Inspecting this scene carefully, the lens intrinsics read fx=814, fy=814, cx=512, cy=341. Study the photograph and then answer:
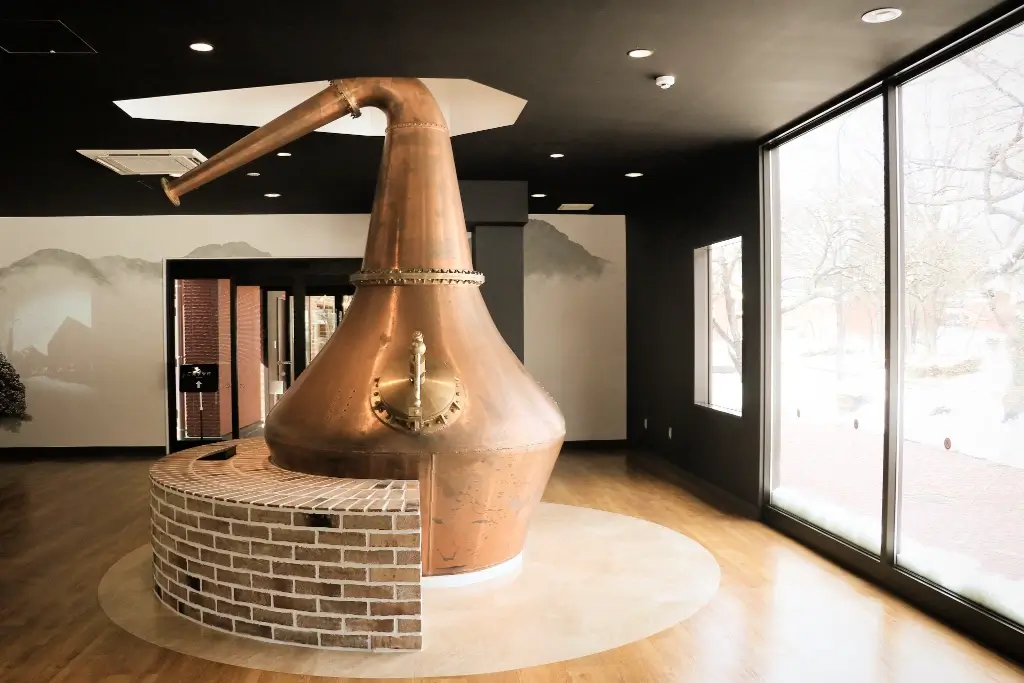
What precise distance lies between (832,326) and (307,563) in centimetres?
318

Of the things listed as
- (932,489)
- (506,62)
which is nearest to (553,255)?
(506,62)

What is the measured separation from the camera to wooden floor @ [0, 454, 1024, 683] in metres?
2.99

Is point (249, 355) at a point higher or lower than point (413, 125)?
lower

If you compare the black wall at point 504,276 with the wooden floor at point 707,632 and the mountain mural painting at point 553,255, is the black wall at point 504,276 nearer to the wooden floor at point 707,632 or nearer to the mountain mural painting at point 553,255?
the mountain mural painting at point 553,255

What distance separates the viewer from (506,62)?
3.71 m

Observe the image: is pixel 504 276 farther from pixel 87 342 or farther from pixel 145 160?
pixel 87 342

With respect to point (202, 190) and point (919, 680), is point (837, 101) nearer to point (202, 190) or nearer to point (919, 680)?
point (919, 680)

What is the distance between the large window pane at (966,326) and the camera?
3.23 metres

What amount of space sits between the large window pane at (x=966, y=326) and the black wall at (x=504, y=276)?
3.32 m

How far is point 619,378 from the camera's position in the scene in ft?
28.5

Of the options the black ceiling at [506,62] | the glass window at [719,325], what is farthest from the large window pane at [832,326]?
the glass window at [719,325]

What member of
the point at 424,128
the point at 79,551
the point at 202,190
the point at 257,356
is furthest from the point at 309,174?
the point at 257,356

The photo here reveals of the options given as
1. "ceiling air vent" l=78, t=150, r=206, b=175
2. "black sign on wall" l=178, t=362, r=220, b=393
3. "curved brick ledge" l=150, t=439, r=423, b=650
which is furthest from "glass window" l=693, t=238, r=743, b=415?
"black sign on wall" l=178, t=362, r=220, b=393

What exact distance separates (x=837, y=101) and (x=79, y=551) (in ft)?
16.4
